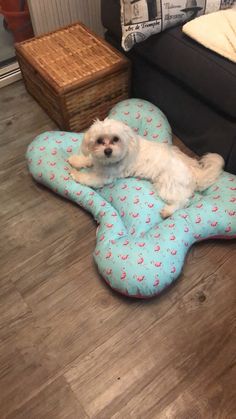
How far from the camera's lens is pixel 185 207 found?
4.80 feet

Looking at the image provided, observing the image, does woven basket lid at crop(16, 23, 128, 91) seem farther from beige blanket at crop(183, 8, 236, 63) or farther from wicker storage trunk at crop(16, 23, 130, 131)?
beige blanket at crop(183, 8, 236, 63)

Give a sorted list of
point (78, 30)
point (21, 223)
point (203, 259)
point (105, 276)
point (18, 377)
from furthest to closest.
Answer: point (78, 30), point (21, 223), point (203, 259), point (105, 276), point (18, 377)

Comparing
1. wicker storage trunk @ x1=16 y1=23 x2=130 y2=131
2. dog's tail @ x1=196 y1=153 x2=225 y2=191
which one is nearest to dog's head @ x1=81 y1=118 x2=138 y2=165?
dog's tail @ x1=196 y1=153 x2=225 y2=191

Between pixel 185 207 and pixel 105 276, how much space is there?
1.41ft

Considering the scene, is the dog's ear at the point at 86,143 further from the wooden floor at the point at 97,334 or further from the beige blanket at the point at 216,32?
the beige blanket at the point at 216,32

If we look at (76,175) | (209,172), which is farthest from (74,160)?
(209,172)

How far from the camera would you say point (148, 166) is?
57.6 inches

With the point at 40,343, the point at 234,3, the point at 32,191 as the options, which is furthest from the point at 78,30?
the point at 40,343

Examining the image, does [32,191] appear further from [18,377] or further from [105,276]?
[18,377]

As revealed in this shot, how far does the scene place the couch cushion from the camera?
1402 millimetres

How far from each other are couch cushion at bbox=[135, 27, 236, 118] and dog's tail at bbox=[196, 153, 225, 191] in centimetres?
18

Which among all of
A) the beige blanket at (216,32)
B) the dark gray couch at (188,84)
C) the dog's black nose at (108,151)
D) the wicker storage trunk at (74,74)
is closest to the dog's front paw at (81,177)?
the dog's black nose at (108,151)

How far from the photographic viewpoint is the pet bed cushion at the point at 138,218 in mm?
1255

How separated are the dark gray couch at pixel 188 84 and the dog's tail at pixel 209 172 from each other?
9 centimetres
